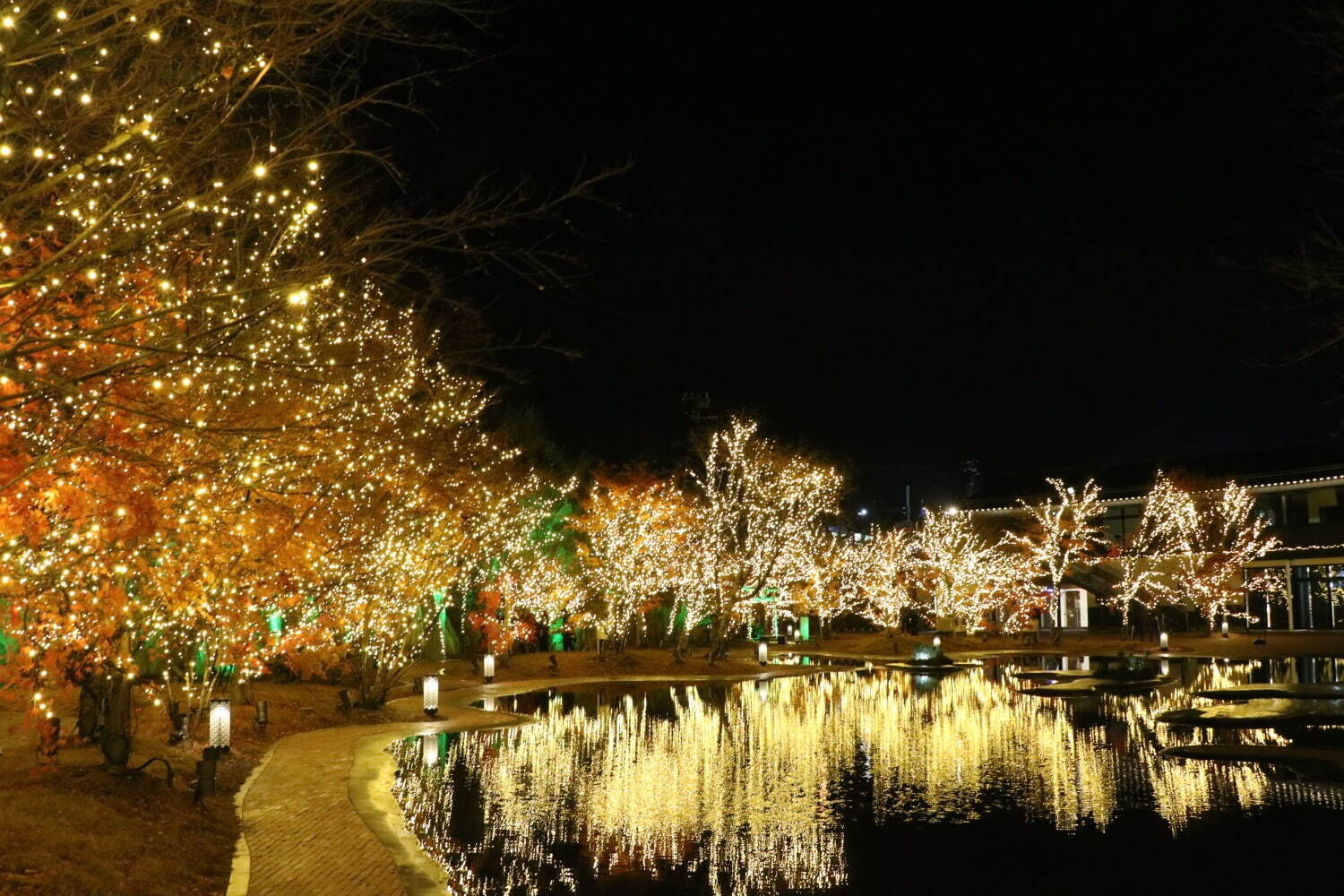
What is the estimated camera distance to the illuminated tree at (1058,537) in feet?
176

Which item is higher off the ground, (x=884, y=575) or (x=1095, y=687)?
(x=884, y=575)

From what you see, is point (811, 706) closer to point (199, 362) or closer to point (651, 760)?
point (651, 760)

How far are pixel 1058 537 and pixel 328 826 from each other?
154 feet

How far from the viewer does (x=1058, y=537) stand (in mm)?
54531

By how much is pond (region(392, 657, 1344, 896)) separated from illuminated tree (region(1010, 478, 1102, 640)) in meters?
27.2

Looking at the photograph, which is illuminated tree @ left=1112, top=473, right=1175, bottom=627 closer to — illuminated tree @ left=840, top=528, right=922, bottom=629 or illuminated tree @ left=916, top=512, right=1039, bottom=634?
illuminated tree @ left=916, top=512, right=1039, bottom=634

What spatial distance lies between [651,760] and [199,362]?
1180cm

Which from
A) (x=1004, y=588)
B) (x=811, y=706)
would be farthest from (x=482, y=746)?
(x=1004, y=588)

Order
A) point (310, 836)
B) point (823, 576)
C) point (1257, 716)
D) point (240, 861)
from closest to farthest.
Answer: point (240, 861) < point (310, 836) < point (1257, 716) < point (823, 576)

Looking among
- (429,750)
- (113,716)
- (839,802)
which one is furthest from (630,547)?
(113,716)

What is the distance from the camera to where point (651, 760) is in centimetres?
1920

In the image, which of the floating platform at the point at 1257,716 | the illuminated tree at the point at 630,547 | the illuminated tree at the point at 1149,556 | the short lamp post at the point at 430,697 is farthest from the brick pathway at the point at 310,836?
the illuminated tree at the point at 1149,556

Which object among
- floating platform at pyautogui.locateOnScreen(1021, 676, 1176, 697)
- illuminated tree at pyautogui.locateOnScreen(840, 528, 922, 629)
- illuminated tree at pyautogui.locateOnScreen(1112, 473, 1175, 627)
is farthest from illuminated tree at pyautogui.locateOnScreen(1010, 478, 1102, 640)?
floating platform at pyautogui.locateOnScreen(1021, 676, 1176, 697)

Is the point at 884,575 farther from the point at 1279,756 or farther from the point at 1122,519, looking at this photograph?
the point at 1279,756
